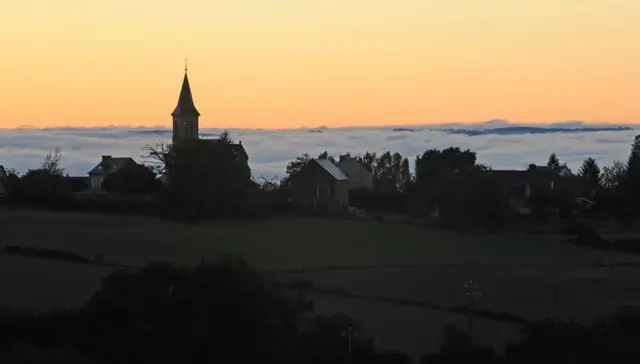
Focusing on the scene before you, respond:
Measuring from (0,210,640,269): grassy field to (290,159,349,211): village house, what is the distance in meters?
13.5

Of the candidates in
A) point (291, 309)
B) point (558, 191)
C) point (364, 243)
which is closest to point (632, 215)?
point (558, 191)

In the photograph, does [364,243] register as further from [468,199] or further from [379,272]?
[468,199]

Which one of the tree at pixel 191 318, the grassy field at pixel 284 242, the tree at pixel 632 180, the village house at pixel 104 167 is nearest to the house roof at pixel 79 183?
the village house at pixel 104 167

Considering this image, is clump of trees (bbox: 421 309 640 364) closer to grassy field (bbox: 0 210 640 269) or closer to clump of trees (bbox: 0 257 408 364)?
clump of trees (bbox: 0 257 408 364)

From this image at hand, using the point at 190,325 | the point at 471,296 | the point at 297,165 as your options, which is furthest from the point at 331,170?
the point at 190,325

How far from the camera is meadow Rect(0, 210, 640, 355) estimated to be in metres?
32.4

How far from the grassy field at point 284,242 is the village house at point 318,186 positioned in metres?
13.5

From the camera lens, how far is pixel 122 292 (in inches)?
1022

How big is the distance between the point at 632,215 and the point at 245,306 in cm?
5681

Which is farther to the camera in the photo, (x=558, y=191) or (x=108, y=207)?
(x=558, y=191)

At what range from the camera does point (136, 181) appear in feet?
246

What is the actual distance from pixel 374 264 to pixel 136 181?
1251 inches

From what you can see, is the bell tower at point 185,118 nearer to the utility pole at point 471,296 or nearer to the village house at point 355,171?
the village house at point 355,171

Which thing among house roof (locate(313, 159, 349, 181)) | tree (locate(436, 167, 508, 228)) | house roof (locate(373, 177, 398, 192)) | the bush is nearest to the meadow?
tree (locate(436, 167, 508, 228))
